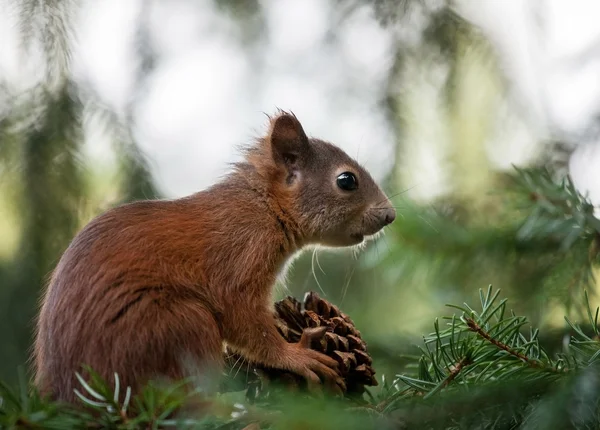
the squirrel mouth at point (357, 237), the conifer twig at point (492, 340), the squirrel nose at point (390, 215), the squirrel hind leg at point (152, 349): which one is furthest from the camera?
the squirrel mouth at point (357, 237)

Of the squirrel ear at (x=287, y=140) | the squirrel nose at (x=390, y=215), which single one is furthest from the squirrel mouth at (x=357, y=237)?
the squirrel ear at (x=287, y=140)

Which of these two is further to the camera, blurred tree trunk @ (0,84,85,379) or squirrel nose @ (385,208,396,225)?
blurred tree trunk @ (0,84,85,379)

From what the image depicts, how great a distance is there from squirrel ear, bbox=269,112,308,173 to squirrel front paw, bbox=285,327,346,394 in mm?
759

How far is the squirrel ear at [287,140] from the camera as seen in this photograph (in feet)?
8.18

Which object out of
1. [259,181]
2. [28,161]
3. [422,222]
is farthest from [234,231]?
[28,161]

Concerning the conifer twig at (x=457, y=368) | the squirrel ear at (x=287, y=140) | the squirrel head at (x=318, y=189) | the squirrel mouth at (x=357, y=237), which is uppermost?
the squirrel ear at (x=287, y=140)

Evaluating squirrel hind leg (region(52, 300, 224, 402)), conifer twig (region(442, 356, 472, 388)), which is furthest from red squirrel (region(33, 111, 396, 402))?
conifer twig (region(442, 356, 472, 388))

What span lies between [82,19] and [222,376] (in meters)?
1.58

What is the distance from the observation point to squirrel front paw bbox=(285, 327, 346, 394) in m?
1.79

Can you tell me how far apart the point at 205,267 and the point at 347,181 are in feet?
2.38

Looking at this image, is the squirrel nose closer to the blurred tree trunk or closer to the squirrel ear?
the squirrel ear

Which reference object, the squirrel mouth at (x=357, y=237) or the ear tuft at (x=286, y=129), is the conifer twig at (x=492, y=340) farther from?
the ear tuft at (x=286, y=129)

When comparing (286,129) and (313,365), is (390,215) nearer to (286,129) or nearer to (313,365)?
(286,129)

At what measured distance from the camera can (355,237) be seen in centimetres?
255
